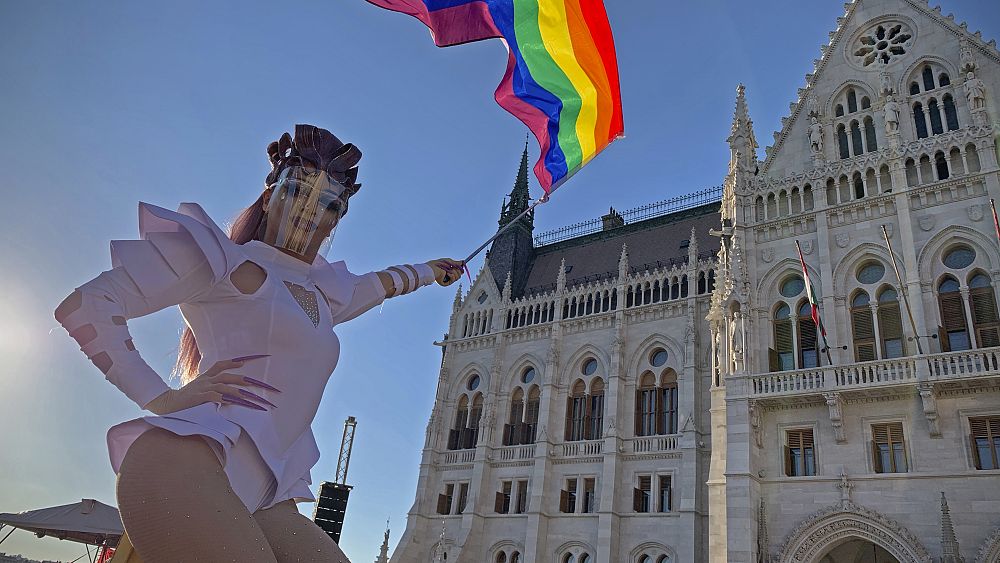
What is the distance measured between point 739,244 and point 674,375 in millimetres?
9433

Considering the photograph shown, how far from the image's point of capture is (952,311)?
63.6 ft

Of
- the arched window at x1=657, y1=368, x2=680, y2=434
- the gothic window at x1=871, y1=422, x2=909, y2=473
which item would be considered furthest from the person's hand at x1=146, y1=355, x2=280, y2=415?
the arched window at x1=657, y1=368, x2=680, y2=434

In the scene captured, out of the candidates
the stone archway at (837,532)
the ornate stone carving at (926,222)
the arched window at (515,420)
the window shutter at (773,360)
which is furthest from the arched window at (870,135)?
the arched window at (515,420)

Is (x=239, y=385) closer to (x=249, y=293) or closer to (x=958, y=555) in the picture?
(x=249, y=293)

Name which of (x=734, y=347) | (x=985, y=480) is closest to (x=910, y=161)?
A: (x=734, y=347)

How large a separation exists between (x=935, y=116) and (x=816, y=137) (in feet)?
11.1

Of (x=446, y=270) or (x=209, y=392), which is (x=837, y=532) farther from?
(x=209, y=392)

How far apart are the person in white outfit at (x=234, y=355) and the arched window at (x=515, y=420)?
3156 centimetres

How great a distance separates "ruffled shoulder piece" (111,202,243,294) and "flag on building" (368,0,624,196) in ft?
16.1

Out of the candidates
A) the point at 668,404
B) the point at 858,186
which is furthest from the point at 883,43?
the point at 668,404

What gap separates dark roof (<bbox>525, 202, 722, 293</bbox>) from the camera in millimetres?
35438

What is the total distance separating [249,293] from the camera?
115 inches

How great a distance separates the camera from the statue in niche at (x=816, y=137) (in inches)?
904

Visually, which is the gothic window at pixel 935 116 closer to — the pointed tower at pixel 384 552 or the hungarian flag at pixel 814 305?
the hungarian flag at pixel 814 305
